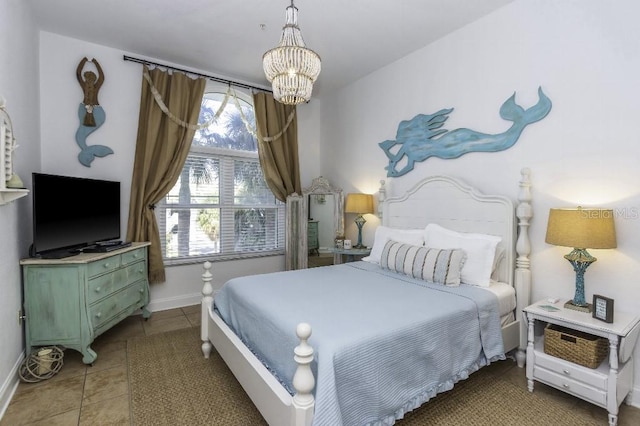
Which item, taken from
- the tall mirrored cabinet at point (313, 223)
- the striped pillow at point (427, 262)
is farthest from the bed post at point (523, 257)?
the tall mirrored cabinet at point (313, 223)

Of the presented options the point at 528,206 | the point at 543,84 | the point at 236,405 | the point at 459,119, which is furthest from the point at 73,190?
the point at 543,84

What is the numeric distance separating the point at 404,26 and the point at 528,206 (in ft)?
6.44

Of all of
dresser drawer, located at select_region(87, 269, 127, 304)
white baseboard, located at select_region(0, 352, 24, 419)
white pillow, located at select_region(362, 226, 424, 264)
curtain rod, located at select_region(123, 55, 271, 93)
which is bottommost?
white baseboard, located at select_region(0, 352, 24, 419)

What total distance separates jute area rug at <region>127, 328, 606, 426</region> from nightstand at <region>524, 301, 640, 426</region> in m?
0.14

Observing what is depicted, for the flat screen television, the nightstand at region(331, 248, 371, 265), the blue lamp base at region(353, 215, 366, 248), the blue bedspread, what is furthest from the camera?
the blue lamp base at region(353, 215, 366, 248)

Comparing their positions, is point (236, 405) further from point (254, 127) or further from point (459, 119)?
point (254, 127)

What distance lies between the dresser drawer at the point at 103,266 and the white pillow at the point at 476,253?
288 centimetres

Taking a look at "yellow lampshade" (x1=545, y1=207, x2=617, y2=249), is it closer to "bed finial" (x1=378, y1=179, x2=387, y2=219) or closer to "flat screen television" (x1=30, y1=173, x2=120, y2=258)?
"bed finial" (x1=378, y1=179, x2=387, y2=219)

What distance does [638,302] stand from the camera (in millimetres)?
2020

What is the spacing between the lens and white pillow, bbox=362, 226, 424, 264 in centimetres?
294

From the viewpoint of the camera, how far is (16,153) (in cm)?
236

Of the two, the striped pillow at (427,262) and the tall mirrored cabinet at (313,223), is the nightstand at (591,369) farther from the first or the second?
the tall mirrored cabinet at (313,223)

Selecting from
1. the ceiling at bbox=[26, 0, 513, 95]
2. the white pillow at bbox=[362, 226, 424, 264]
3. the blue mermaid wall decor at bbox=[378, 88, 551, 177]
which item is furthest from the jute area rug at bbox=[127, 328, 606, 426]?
the ceiling at bbox=[26, 0, 513, 95]

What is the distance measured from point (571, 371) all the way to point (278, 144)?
3783 mm
